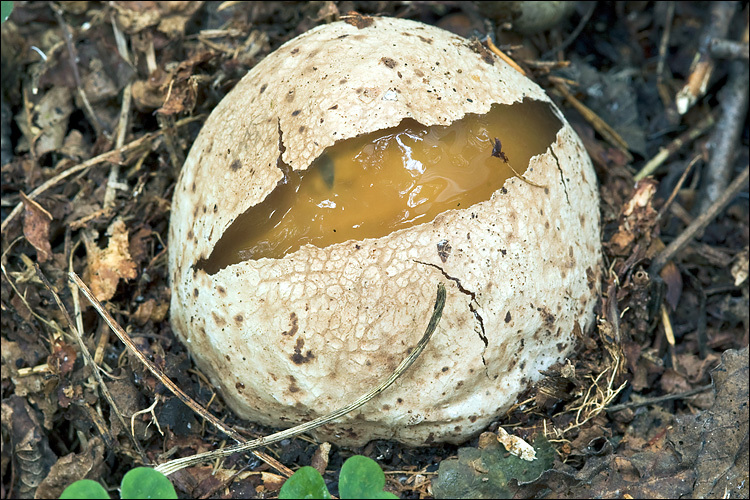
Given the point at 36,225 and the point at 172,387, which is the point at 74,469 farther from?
the point at 36,225

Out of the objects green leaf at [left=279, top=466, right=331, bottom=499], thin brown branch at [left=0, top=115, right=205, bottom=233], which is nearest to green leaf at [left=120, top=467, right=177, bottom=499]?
green leaf at [left=279, top=466, right=331, bottom=499]

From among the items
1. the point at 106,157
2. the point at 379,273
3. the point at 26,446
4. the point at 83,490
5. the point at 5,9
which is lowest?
the point at 26,446

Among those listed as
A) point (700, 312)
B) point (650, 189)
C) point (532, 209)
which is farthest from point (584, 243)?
point (700, 312)

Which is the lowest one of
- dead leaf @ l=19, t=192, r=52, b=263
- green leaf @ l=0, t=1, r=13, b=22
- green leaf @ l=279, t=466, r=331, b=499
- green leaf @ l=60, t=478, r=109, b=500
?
green leaf @ l=279, t=466, r=331, b=499

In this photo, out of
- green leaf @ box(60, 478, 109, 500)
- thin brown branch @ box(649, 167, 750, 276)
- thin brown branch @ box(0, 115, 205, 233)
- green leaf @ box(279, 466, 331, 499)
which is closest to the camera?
green leaf @ box(60, 478, 109, 500)

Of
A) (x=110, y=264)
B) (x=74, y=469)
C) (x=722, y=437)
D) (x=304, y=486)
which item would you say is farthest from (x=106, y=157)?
(x=722, y=437)

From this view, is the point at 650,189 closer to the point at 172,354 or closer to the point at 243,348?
the point at 243,348

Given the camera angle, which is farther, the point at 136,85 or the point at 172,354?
the point at 136,85

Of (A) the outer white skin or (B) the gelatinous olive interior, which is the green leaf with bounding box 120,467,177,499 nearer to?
(A) the outer white skin
